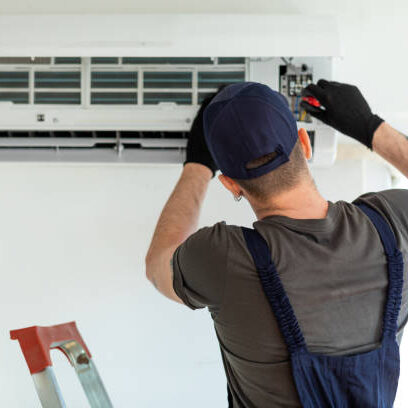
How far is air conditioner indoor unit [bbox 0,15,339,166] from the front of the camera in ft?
5.24

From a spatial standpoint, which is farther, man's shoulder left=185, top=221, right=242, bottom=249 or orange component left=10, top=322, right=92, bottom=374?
orange component left=10, top=322, right=92, bottom=374

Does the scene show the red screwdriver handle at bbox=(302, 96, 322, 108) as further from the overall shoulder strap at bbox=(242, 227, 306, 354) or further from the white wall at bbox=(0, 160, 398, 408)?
the white wall at bbox=(0, 160, 398, 408)

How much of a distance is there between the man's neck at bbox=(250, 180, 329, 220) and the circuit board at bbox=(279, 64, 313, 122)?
719mm

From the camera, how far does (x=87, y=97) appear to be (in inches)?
68.9

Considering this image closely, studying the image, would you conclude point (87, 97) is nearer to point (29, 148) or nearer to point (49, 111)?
point (49, 111)

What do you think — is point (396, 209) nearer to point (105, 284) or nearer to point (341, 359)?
point (341, 359)

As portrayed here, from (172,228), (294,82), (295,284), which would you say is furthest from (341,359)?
(294,82)

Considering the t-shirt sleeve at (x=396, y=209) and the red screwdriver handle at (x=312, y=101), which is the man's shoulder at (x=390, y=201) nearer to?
the t-shirt sleeve at (x=396, y=209)

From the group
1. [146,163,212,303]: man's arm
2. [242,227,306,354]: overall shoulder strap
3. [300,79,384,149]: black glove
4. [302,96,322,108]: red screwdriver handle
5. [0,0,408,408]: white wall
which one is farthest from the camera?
[0,0,408,408]: white wall

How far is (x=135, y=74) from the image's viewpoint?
5.74ft

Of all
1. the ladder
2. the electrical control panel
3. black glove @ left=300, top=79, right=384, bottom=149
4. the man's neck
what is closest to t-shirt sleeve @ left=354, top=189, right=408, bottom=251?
the man's neck

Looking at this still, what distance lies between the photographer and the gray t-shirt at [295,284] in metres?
1.00

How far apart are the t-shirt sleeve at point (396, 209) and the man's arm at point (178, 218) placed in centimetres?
35

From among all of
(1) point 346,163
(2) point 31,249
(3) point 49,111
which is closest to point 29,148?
(3) point 49,111
